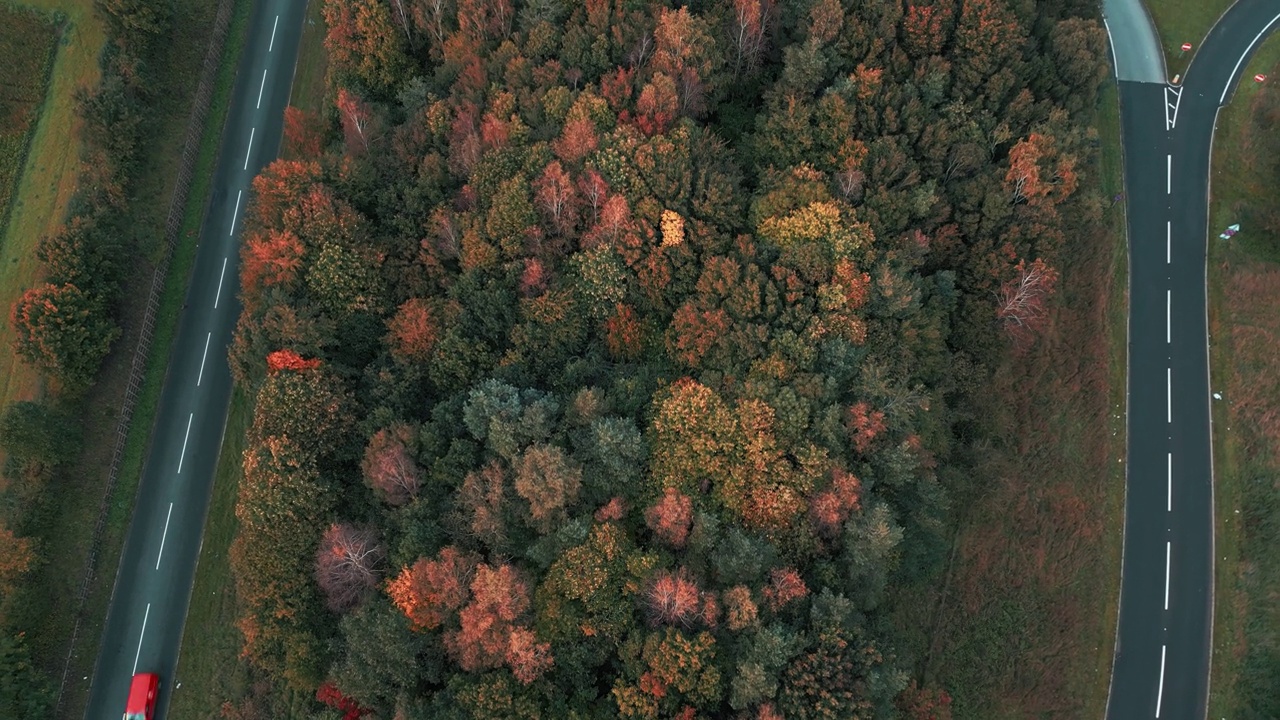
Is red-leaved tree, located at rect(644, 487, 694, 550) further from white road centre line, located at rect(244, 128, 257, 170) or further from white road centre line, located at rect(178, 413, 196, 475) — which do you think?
white road centre line, located at rect(244, 128, 257, 170)

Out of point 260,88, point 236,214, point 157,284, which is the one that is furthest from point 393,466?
point 260,88

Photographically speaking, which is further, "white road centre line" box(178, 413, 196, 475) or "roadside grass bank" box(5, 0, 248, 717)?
"white road centre line" box(178, 413, 196, 475)

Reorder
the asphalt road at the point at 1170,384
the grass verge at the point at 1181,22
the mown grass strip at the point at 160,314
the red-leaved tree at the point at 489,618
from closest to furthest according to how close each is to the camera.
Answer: the red-leaved tree at the point at 489,618
the asphalt road at the point at 1170,384
the mown grass strip at the point at 160,314
the grass verge at the point at 1181,22

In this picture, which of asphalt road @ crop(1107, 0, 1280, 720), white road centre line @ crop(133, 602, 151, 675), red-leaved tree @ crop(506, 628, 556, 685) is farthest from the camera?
white road centre line @ crop(133, 602, 151, 675)

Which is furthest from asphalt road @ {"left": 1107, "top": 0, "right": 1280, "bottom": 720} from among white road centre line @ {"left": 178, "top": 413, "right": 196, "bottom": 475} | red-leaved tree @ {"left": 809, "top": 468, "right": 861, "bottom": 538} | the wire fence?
the wire fence

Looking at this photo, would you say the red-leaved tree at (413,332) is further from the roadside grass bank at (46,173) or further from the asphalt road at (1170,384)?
the asphalt road at (1170,384)

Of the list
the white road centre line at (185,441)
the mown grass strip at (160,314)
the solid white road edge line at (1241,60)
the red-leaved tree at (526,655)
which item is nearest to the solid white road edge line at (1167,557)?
the solid white road edge line at (1241,60)
